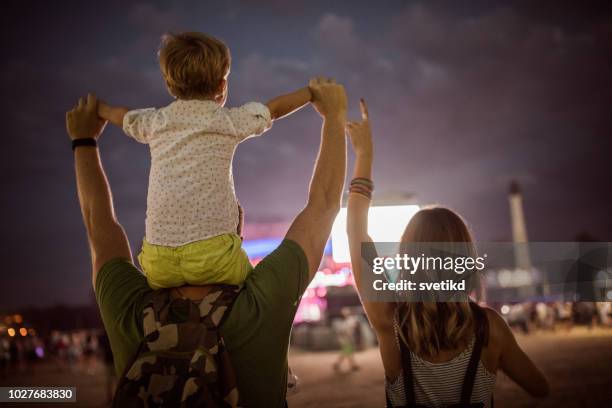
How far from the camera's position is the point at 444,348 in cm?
181

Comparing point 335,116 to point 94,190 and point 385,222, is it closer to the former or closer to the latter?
point 94,190

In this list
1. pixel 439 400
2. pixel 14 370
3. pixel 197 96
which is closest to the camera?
pixel 197 96

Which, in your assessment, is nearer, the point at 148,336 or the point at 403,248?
the point at 148,336

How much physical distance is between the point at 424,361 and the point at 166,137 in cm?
129

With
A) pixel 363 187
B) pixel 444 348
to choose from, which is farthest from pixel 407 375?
pixel 363 187

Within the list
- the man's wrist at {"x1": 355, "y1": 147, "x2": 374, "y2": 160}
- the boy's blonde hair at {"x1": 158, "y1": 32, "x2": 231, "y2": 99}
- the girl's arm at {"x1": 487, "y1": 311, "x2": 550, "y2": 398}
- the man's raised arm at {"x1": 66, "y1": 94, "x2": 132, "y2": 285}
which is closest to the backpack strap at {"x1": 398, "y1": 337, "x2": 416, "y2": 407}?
the girl's arm at {"x1": 487, "y1": 311, "x2": 550, "y2": 398}

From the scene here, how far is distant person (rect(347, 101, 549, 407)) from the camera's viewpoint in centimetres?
178

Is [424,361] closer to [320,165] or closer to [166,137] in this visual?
[320,165]

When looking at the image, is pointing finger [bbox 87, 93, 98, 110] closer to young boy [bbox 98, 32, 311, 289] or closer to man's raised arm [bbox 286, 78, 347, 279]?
young boy [bbox 98, 32, 311, 289]

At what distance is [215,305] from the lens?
1.30 m

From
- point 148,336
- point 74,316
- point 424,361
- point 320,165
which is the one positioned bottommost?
point 74,316

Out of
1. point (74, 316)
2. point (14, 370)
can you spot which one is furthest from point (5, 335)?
point (74, 316)

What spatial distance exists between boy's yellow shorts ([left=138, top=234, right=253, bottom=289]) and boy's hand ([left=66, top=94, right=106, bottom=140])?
0.61m

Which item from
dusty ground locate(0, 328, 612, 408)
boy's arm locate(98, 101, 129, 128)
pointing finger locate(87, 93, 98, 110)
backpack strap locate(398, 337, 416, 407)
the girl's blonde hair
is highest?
pointing finger locate(87, 93, 98, 110)
